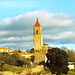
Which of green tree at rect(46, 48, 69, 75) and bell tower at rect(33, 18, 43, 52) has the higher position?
bell tower at rect(33, 18, 43, 52)

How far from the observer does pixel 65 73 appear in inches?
1636

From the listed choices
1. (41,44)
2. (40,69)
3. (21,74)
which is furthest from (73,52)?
(21,74)

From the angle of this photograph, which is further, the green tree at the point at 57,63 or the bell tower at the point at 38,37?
the bell tower at the point at 38,37

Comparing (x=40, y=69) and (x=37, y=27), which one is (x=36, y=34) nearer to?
(x=37, y=27)

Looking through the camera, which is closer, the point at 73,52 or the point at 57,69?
the point at 57,69

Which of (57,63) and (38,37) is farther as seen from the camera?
(38,37)

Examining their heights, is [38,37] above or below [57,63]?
above

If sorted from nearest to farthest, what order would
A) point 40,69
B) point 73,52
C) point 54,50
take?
point 40,69 → point 54,50 → point 73,52

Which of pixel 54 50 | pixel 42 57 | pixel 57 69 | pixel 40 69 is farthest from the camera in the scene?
pixel 42 57

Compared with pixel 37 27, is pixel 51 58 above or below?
below

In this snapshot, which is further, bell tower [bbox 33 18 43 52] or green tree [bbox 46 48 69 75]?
bell tower [bbox 33 18 43 52]

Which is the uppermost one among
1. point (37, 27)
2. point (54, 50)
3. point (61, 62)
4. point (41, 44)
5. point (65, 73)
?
point (37, 27)

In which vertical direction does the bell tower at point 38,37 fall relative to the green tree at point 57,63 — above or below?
above

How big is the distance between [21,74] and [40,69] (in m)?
6.04
